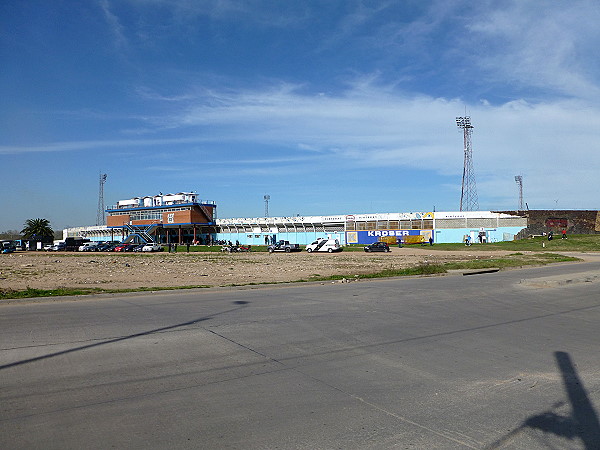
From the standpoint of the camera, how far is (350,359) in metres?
8.20

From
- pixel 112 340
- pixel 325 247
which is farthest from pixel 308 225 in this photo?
pixel 112 340

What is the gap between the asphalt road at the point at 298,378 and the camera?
17.0 feet

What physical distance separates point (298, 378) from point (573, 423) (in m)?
3.41

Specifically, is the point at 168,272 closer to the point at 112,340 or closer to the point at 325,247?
the point at 112,340

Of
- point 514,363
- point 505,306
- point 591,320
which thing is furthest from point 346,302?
point 514,363

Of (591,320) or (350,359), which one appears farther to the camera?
(591,320)

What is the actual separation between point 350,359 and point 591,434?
3717 mm

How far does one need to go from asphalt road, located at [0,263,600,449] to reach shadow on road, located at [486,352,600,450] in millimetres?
23

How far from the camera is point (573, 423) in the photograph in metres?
5.52

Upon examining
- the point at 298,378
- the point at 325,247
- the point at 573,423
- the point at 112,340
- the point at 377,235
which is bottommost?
the point at 573,423

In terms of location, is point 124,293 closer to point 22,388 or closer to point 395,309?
point 395,309

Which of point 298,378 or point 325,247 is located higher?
point 325,247

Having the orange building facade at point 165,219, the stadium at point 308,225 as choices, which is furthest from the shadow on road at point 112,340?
the orange building facade at point 165,219

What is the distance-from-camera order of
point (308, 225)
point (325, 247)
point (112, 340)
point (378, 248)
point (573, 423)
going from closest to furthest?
1. point (573, 423)
2. point (112, 340)
3. point (378, 248)
4. point (325, 247)
5. point (308, 225)
